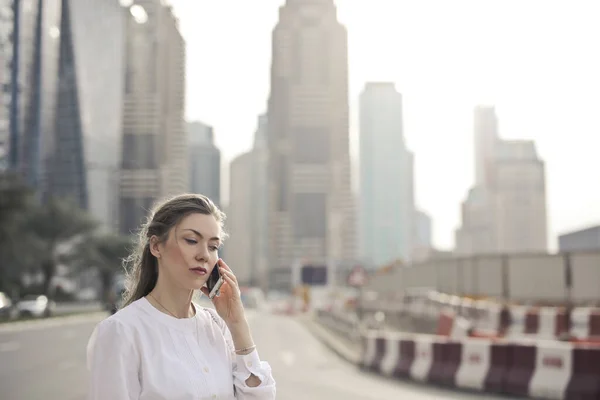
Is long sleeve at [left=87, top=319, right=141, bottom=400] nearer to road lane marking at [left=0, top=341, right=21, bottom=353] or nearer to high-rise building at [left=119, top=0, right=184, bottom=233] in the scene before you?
road lane marking at [left=0, top=341, right=21, bottom=353]

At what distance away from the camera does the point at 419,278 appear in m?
51.5

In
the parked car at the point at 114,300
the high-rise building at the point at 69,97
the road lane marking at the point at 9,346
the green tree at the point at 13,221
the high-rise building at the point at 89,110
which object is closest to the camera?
the parked car at the point at 114,300

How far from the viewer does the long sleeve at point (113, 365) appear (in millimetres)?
3037

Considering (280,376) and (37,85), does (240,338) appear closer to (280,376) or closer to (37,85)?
(280,376)

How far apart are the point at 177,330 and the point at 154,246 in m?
0.34

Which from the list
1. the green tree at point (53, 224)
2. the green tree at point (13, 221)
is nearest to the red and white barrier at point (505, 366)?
the green tree at point (13, 221)

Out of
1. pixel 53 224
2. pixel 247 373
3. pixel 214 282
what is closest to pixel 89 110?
pixel 53 224

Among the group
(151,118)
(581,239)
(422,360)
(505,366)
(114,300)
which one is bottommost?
(422,360)

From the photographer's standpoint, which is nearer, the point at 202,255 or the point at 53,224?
the point at 202,255

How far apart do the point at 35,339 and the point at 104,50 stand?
306 ft

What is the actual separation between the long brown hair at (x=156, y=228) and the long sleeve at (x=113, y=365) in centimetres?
33

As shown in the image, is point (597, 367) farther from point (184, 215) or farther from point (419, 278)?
point (419, 278)

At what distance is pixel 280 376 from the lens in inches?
692

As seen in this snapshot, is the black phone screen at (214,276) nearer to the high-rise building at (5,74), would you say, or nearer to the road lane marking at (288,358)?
the road lane marking at (288,358)
